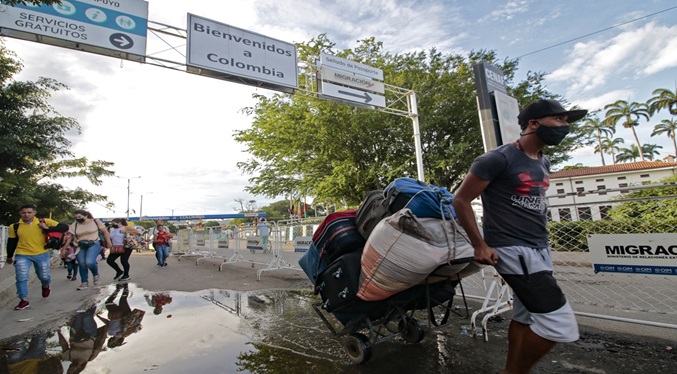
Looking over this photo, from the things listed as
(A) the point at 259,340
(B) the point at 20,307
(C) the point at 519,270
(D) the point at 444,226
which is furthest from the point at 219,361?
(B) the point at 20,307

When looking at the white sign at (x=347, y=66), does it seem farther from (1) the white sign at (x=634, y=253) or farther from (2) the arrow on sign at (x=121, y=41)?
(1) the white sign at (x=634, y=253)

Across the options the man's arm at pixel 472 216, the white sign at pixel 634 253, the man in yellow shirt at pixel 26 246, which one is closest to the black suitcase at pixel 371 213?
the man's arm at pixel 472 216

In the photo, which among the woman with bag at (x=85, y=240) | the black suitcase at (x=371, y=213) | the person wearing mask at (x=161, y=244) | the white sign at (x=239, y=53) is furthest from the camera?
the person wearing mask at (x=161, y=244)

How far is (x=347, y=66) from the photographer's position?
10219mm

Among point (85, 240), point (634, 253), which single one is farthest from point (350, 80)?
point (634, 253)

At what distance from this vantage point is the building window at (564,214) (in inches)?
141

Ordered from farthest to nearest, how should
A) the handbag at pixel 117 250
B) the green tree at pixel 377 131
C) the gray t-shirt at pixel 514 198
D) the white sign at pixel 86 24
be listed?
the green tree at pixel 377 131, the handbag at pixel 117 250, the white sign at pixel 86 24, the gray t-shirt at pixel 514 198

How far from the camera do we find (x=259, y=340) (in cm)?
326

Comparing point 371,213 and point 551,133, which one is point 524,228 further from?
point 371,213

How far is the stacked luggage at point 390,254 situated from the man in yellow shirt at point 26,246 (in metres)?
5.11

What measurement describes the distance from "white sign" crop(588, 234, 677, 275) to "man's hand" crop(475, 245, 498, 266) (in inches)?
80.0

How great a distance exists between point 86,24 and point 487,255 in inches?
343

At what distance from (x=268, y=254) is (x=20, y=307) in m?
4.77

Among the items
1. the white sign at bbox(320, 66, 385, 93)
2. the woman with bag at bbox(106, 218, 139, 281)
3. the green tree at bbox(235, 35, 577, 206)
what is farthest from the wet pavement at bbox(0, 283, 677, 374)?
the green tree at bbox(235, 35, 577, 206)
